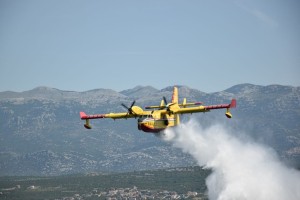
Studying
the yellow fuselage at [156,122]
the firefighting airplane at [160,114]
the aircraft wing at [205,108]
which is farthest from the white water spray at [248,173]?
the aircraft wing at [205,108]

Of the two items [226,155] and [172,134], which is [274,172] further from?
[172,134]

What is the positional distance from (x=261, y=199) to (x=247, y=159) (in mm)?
18317

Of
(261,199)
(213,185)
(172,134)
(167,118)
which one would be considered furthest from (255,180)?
(167,118)

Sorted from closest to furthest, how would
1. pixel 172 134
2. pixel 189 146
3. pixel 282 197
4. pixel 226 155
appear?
pixel 172 134, pixel 189 146, pixel 226 155, pixel 282 197

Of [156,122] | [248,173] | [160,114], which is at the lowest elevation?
[248,173]

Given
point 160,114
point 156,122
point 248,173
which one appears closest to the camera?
point 156,122

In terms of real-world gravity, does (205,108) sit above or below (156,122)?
above

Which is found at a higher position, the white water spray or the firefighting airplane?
the firefighting airplane

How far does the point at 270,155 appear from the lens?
16112 centimetres

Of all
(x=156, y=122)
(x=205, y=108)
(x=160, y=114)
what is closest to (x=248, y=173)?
(x=205, y=108)

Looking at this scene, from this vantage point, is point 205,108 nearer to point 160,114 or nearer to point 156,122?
point 160,114

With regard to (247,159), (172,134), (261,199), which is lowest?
(261,199)

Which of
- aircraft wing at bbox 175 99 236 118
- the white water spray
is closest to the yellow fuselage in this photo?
aircraft wing at bbox 175 99 236 118

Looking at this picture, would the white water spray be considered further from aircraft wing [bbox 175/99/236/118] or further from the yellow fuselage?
aircraft wing [bbox 175/99/236/118]
